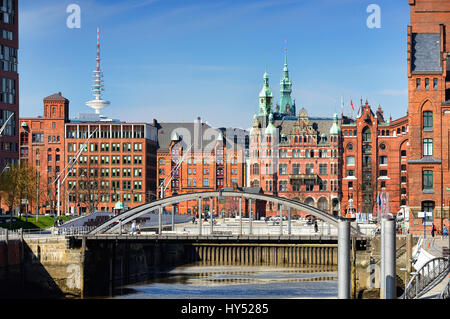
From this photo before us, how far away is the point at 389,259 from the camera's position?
127 feet

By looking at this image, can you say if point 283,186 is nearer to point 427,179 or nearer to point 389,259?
point 427,179

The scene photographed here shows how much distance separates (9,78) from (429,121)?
185ft

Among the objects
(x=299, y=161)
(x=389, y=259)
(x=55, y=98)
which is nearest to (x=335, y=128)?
(x=299, y=161)

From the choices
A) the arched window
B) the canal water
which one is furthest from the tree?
the arched window

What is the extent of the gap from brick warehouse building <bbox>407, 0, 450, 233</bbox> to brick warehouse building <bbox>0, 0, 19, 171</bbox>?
52566 mm

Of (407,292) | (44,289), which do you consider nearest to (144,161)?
(44,289)

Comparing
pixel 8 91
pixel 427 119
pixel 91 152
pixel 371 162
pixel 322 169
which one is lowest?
pixel 322 169

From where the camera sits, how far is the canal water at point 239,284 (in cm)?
8494

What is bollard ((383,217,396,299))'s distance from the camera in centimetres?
3828

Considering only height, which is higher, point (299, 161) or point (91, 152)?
point (91, 152)

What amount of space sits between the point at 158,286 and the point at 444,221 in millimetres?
31215
